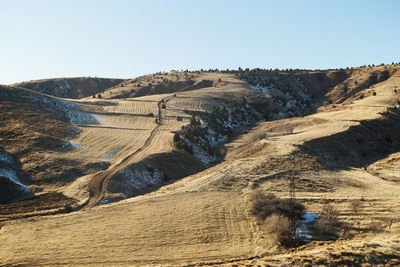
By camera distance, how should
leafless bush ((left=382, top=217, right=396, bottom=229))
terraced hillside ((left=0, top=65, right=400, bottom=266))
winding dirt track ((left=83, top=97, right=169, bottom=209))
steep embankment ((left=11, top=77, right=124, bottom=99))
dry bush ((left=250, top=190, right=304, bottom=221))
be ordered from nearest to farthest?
terraced hillside ((left=0, top=65, right=400, bottom=266))
leafless bush ((left=382, top=217, right=396, bottom=229))
dry bush ((left=250, top=190, right=304, bottom=221))
winding dirt track ((left=83, top=97, right=169, bottom=209))
steep embankment ((left=11, top=77, right=124, bottom=99))

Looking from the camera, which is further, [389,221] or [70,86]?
[70,86]

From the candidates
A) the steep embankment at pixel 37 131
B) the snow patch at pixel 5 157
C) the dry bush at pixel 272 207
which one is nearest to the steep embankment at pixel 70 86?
the steep embankment at pixel 37 131

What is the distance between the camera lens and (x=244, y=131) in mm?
46188

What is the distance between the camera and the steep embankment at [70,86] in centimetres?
7706

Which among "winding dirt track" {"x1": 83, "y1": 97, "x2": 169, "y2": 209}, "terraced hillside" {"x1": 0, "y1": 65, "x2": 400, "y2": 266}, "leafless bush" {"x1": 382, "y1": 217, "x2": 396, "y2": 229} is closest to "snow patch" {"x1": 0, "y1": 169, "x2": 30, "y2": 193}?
"terraced hillside" {"x1": 0, "y1": 65, "x2": 400, "y2": 266}

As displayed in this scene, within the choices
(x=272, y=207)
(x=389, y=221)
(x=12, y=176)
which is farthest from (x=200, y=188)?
(x=12, y=176)

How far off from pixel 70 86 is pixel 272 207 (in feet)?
272

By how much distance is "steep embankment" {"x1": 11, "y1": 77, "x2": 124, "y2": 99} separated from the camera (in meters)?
77.1

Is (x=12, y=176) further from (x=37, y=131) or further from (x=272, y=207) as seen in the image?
(x=272, y=207)

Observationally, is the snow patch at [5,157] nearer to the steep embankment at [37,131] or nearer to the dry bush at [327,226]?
the steep embankment at [37,131]

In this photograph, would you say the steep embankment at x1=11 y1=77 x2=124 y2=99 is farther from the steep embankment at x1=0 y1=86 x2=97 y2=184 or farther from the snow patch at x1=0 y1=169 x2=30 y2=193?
the snow patch at x1=0 y1=169 x2=30 y2=193

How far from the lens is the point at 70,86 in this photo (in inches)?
3349

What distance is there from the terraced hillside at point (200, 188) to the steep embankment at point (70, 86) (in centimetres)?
3595

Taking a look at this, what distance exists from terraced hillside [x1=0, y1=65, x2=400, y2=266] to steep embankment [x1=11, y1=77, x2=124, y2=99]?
35.9 metres
